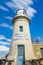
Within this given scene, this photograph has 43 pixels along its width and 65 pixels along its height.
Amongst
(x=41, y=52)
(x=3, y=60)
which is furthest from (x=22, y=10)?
(x=3, y=60)

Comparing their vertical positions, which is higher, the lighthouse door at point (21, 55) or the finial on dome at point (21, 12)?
the finial on dome at point (21, 12)

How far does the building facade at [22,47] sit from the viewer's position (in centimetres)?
2083

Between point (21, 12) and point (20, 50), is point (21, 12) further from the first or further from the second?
point (20, 50)

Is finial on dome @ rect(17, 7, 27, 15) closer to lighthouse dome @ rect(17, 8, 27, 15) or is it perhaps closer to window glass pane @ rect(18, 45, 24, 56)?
lighthouse dome @ rect(17, 8, 27, 15)

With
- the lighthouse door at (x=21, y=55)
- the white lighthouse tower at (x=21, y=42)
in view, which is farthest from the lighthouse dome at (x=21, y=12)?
the lighthouse door at (x=21, y=55)

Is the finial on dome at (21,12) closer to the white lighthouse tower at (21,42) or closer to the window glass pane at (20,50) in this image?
the white lighthouse tower at (21,42)

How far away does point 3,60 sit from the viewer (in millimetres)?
21125

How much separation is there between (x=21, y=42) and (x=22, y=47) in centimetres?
90

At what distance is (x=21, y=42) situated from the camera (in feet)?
72.8

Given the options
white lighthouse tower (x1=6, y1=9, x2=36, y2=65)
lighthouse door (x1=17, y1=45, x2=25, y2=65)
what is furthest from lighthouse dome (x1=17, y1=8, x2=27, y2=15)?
lighthouse door (x1=17, y1=45, x2=25, y2=65)

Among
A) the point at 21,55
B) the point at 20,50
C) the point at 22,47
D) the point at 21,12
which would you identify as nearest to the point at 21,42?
the point at 22,47

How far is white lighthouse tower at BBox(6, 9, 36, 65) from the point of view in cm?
2126

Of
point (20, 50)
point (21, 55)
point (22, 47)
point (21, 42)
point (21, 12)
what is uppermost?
point (21, 12)

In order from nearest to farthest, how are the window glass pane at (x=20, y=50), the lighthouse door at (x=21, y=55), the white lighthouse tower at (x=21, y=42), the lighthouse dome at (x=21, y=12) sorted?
1. the lighthouse door at (x=21, y=55)
2. the white lighthouse tower at (x=21, y=42)
3. the window glass pane at (x=20, y=50)
4. the lighthouse dome at (x=21, y=12)
